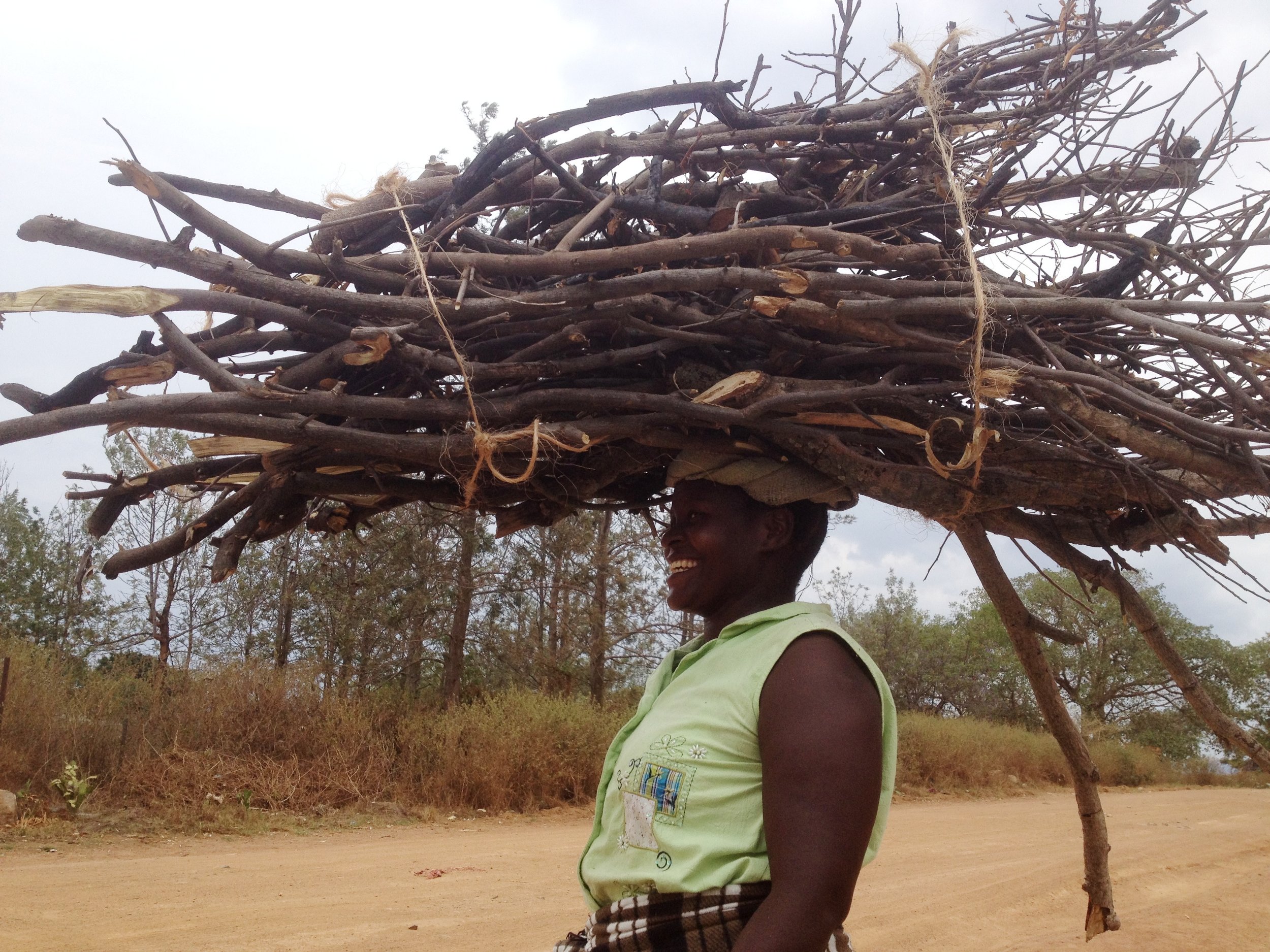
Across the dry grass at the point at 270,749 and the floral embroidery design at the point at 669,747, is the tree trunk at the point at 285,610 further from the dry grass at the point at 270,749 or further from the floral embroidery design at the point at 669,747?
the floral embroidery design at the point at 669,747

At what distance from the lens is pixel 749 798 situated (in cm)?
148

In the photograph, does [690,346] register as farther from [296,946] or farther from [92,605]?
[92,605]

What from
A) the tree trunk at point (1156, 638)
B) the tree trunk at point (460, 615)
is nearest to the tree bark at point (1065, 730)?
the tree trunk at point (1156, 638)

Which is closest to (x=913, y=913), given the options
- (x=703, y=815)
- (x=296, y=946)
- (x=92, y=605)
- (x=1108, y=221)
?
(x=296, y=946)

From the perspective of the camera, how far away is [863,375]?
88.9 inches

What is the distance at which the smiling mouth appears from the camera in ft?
6.54

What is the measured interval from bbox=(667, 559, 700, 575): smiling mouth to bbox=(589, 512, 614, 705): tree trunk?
557 inches

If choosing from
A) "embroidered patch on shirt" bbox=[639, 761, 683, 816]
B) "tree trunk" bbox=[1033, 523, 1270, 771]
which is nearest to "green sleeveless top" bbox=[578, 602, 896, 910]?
"embroidered patch on shirt" bbox=[639, 761, 683, 816]

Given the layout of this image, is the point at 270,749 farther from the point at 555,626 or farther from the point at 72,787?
the point at 555,626

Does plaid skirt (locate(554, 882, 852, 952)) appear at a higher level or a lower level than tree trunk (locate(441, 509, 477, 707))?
lower

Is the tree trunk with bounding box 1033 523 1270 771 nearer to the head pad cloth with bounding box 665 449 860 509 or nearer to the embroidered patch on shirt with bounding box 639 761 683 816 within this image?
the head pad cloth with bounding box 665 449 860 509

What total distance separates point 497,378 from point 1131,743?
88.0 feet

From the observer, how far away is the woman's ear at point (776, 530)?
6.54 ft

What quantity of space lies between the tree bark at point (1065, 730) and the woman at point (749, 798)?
1.33 m
